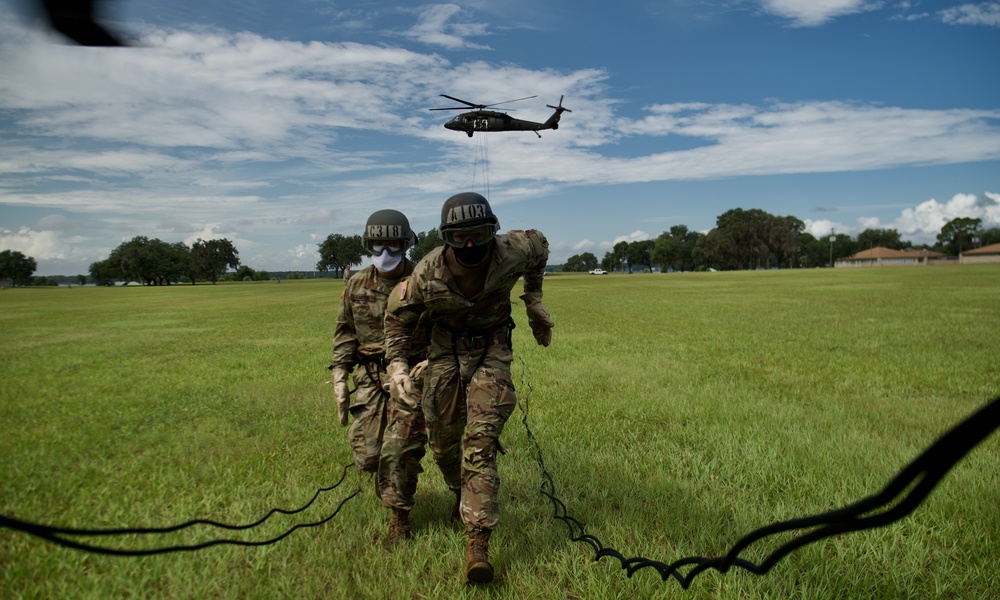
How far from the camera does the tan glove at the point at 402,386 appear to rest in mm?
4676

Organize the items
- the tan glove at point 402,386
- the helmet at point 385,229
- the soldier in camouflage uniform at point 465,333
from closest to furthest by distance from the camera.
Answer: the soldier in camouflage uniform at point 465,333
the tan glove at point 402,386
the helmet at point 385,229

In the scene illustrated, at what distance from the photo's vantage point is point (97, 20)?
4.58 feet

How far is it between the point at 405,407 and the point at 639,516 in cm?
219

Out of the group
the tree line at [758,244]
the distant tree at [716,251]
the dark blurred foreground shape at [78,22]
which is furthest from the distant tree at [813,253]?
the dark blurred foreground shape at [78,22]

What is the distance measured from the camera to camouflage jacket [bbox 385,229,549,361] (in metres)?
4.68

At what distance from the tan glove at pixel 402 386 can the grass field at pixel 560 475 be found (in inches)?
44.1

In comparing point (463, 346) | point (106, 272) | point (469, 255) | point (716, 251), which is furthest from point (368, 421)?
point (716, 251)

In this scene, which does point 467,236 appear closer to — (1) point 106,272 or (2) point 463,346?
(2) point 463,346

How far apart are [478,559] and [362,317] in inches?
110

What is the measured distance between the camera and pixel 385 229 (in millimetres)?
5734

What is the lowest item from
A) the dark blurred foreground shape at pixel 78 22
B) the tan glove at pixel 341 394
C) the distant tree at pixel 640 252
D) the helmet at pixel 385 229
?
the tan glove at pixel 341 394

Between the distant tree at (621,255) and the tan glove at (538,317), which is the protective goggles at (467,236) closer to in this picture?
the tan glove at (538,317)

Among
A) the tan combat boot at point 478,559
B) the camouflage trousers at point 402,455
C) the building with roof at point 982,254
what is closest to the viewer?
the tan combat boot at point 478,559

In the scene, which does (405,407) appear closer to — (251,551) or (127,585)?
(251,551)
